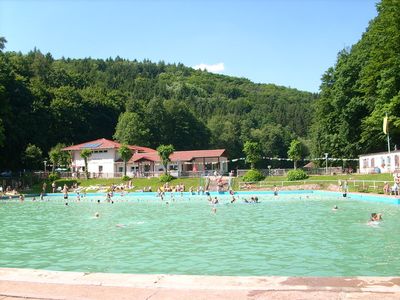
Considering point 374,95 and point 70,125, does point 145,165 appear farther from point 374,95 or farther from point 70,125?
point 374,95

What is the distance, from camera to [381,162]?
45.4 meters

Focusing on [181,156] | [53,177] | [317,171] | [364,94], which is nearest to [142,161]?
[181,156]

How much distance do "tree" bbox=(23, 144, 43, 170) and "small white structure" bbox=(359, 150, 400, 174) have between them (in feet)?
159

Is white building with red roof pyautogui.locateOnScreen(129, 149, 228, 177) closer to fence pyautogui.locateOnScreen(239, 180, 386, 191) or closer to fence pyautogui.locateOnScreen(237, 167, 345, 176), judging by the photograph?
fence pyautogui.locateOnScreen(237, 167, 345, 176)

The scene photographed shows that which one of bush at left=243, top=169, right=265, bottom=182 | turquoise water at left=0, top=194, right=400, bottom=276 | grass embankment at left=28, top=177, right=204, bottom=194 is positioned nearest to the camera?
turquoise water at left=0, top=194, right=400, bottom=276

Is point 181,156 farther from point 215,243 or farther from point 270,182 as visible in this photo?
point 215,243

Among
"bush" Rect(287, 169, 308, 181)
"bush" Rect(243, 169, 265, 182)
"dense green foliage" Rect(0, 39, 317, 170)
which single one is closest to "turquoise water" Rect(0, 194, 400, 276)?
"bush" Rect(287, 169, 308, 181)

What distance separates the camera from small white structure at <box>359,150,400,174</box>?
138 feet

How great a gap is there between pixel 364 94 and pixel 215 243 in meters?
43.8

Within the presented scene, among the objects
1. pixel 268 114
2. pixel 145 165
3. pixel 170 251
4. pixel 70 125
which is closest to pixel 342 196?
pixel 170 251

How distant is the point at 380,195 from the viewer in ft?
97.5

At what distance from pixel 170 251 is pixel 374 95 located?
42.1 m

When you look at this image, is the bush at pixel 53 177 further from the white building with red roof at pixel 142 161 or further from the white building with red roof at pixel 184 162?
the white building with red roof at pixel 184 162

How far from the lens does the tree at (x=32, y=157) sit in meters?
67.1
